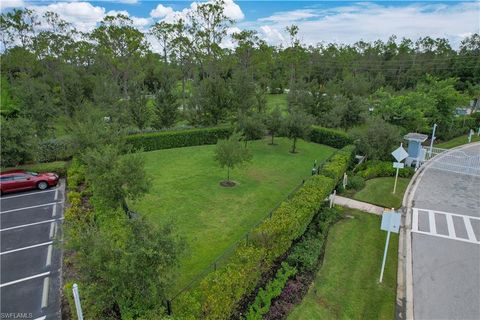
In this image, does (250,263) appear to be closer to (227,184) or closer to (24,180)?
(227,184)

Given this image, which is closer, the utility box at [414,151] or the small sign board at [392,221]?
the small sign board at [392,221]

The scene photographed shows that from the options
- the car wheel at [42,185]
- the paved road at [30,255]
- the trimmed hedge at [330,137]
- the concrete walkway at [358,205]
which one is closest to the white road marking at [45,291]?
the paved road at [30,255]

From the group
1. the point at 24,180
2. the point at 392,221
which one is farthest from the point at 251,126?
the point at 392,221

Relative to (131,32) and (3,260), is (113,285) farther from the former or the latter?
(131,32)

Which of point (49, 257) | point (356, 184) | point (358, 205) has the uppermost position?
point (356, 184)

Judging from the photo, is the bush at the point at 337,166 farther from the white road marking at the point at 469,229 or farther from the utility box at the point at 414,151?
the white road marking at the point at 469,229
